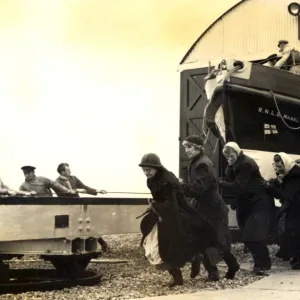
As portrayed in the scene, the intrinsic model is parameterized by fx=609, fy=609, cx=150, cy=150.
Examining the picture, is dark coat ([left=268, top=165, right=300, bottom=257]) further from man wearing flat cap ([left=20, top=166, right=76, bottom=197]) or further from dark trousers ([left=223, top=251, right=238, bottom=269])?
man wearing flat cap ([left=20, top=166, right=76, bottom=197])

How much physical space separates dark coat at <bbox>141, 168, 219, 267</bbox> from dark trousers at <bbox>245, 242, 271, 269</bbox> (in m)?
1.52

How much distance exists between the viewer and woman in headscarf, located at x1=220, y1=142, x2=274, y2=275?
697 centimetres

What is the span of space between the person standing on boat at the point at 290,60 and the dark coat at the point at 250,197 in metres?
3.89

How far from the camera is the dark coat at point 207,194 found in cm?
600

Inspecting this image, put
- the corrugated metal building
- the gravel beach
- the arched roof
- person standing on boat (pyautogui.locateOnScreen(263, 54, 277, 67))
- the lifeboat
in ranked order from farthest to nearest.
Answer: the arched roof, the corrugated metal building, person standing on boat (pyautogui.locateOnScreen(263, 54, 277, 67)), the lifeboat, the gravel beach

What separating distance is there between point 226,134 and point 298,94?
1479 mm

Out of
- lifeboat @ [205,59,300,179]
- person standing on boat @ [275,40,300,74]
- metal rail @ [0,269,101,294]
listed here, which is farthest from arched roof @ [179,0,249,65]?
metal rail @ [0,269,101,294]

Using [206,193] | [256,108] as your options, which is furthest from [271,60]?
[206,193]

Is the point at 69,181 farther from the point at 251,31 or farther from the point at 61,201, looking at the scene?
the point at 251,31

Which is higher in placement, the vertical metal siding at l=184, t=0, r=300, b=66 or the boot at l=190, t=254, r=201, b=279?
the vertical metal siding at l=184, t=0, r=300, b=66

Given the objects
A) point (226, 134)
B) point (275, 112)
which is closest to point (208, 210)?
point (226, 134)

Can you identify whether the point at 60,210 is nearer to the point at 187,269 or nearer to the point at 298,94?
the point at 187,269

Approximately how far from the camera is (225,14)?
12.8 m

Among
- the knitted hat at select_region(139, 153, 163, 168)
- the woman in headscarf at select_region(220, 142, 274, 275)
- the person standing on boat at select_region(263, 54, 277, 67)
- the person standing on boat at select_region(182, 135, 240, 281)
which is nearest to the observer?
the knitted hat at select_region(139, 153, 163, 168)
